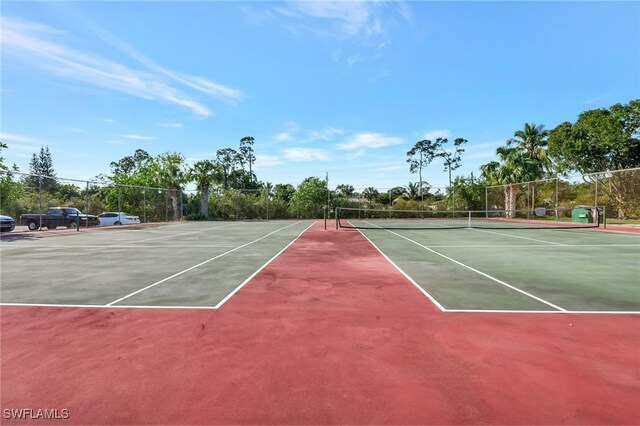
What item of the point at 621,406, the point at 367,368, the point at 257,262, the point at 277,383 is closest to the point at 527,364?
the point at 621,406

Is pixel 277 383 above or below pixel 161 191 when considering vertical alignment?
below

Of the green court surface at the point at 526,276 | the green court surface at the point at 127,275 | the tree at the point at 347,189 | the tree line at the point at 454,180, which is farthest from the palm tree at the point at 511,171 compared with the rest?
the green court surface at the point at 127,275

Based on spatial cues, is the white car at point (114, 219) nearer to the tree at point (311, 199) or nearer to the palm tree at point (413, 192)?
the tree at point (311, 199)

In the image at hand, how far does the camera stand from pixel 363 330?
18.3 ft

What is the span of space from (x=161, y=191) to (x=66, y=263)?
33778mm

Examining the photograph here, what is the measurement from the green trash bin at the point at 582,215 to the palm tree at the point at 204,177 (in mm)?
40625

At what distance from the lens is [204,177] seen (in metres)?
45.2

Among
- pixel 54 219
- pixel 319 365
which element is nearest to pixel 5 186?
pixel 54 219

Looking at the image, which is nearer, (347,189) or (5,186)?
(5,186)


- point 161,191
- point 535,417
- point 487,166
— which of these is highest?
point 487,166

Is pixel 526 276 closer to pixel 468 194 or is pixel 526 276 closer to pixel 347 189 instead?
pixel 468 194

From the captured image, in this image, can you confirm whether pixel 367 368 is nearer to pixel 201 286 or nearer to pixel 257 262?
pixel 201 286

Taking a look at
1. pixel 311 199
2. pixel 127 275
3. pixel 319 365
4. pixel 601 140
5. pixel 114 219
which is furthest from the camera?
pixel 311 199

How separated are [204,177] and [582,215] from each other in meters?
42.3
